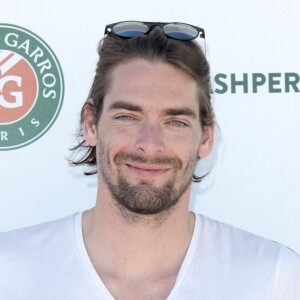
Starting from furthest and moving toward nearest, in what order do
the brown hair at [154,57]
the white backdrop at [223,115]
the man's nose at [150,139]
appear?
the white backdrop at [223,115]
the brown hair at [154,57]
the man's nose at [150,139]

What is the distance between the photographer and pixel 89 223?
64.9 inches

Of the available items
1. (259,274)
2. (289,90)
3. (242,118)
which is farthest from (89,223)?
(289,90)

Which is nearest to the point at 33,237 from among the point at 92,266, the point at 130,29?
the point at 92,266

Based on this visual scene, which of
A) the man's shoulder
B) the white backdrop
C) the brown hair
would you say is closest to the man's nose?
the brown hair

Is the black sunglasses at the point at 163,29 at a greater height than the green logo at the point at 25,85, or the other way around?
the black sunglasses at the point at 163,29

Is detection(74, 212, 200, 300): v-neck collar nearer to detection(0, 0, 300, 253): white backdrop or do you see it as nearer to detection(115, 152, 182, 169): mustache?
detection(115, 152, 182, 169): mustache

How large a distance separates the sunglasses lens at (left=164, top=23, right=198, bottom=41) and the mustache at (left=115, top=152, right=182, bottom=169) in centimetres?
31

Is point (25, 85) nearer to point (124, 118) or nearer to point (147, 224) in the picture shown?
point (124, 118)

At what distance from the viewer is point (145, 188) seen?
5.03ft

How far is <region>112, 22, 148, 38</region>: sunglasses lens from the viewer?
1.66m

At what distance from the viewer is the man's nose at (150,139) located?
4.92 ft

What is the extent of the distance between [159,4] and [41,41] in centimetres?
32

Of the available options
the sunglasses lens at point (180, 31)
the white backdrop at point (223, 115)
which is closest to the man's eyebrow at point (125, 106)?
the sunglasses lens at point (180, 31)

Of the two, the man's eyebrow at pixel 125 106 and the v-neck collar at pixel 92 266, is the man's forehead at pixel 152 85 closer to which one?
the man's eyebrow at pixel 125 106
